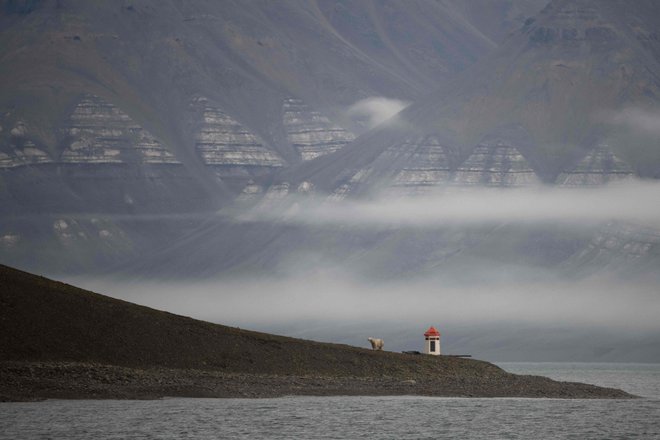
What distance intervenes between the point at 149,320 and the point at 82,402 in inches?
977

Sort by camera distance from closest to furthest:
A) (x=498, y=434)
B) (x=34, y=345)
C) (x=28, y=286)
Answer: (x=498, y=434), (x=34, y=345), (x=28, y=286)

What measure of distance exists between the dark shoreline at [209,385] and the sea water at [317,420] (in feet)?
9.47

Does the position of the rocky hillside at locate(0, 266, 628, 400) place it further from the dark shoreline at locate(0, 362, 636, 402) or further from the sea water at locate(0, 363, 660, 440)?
the sea water at locate(0, 363, 660, 440)

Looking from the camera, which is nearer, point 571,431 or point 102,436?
point 102,436

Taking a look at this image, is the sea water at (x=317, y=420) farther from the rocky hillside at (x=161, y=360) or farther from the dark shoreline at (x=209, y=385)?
the rocky hillside at (x=161, y=360)

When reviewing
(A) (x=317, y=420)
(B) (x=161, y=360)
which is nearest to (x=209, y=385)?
(B) (x=161, y=360)

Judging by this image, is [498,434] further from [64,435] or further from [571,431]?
[64,435]

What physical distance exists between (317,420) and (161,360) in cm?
2375

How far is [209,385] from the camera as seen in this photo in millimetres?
161125

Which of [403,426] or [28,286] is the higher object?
[28,286]

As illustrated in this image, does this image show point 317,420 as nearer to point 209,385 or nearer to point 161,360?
point 209,385

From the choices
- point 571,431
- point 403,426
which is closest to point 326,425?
point 403,426

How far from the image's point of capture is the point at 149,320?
6757 inches

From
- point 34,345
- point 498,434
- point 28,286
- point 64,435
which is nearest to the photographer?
point 64,435
